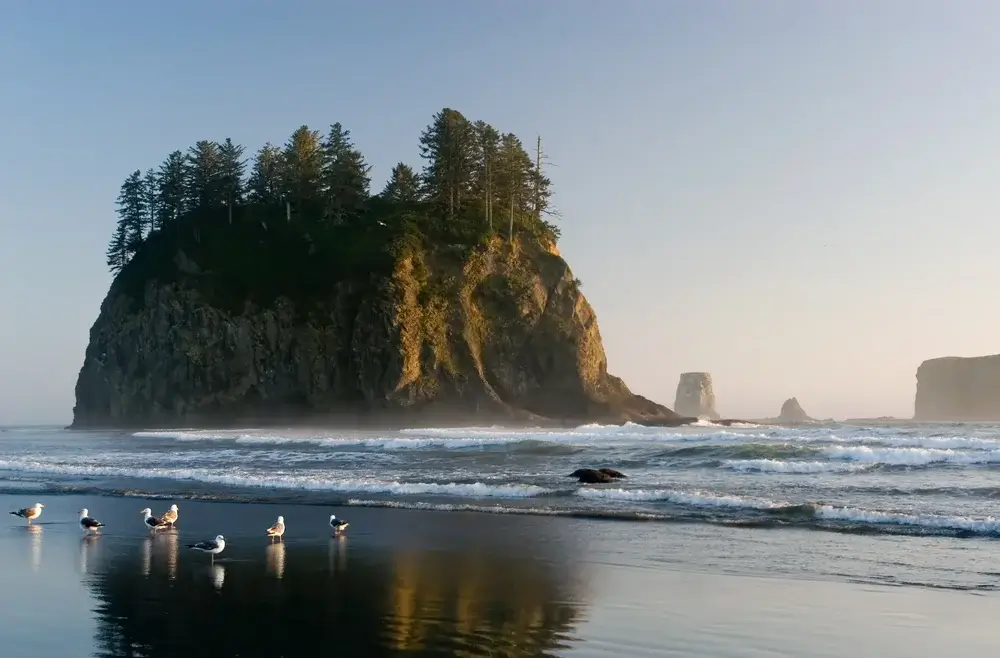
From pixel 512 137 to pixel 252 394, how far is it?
3513 cm

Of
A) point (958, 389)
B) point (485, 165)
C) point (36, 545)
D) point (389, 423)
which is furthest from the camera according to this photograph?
point (958, 389)

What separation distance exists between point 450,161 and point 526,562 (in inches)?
2564

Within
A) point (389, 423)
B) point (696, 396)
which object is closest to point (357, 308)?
point (389, 423)

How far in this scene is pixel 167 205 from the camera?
280ft

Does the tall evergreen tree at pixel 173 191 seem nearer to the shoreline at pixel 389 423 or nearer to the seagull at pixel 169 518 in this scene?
the shoreline at pixel 389 423

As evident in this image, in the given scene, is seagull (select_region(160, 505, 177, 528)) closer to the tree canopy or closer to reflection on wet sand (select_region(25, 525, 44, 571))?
reflection on wet sand (select_region(25, 525, 44, 571))

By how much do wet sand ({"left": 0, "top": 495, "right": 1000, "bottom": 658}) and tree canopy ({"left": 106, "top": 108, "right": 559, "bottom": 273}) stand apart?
185 feet

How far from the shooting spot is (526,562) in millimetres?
12648

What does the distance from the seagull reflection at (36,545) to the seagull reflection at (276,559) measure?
3204 millimetres

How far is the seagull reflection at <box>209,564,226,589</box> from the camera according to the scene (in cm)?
1104

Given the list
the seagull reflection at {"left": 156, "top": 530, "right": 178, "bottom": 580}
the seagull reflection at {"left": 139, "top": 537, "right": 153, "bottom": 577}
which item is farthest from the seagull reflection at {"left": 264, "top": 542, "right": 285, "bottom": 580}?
the seagull reflection at {"left": 139, "top": 537, "right": 153, "bottom": 577}

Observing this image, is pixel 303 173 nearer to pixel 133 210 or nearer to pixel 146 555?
pixel 133 210

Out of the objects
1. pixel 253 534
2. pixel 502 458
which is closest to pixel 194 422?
pixel 502 458

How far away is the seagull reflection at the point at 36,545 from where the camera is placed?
491 inches
